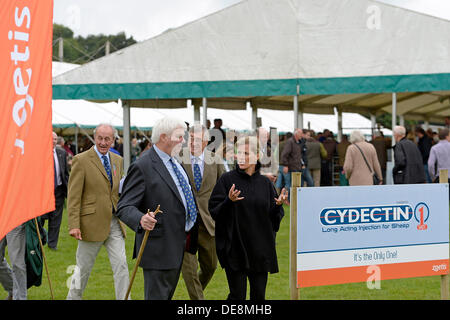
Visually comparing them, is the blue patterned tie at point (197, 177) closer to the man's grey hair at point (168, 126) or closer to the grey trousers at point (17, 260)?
the grey trousers at point (17, 260)

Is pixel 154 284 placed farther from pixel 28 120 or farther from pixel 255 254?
pixel 28 120

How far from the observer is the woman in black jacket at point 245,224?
5625mm

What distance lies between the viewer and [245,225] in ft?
18.5

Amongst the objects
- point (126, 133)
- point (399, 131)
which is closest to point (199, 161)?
point (399, 131)

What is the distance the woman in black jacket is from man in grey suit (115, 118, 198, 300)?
602mm

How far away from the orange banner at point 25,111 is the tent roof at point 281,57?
12.5 m

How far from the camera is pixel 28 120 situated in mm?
4797

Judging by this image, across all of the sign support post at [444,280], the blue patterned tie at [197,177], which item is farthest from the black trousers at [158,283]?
the sign support post at [444,280]

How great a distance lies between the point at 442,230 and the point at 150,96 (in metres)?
12.6

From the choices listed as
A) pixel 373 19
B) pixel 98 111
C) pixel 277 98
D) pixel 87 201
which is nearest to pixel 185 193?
pixel 87 201

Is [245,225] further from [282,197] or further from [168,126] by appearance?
[168,126]

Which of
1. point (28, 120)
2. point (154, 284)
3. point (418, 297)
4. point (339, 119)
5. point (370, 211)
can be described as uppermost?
point (339, 119)

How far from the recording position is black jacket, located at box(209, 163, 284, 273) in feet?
18.4

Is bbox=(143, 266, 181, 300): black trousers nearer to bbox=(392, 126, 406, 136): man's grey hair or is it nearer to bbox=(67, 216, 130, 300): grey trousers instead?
bbox=(67, 216, 130, 300): grey trousers
